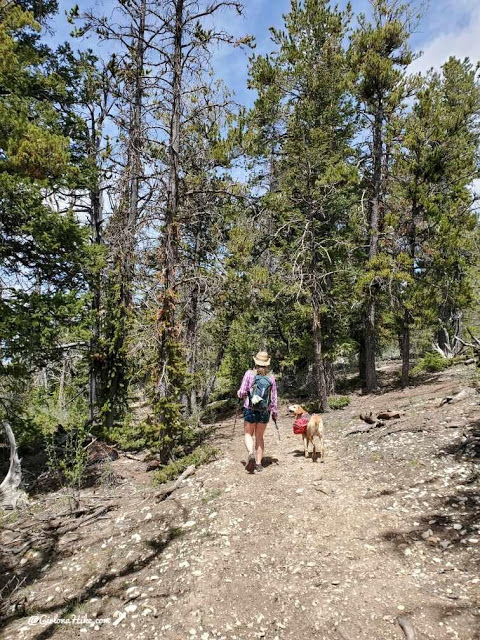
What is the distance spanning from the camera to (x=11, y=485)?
25.9 ft

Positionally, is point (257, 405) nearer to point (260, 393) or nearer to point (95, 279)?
point (260, 393)

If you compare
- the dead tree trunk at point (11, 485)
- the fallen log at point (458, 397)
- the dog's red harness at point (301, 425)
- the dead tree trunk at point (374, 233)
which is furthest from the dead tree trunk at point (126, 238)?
the dead tree trunk at point (374, 233)

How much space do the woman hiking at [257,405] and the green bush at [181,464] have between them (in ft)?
3.75

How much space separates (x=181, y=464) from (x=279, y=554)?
384cm

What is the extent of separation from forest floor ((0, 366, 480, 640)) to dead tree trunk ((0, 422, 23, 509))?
48 centimetres

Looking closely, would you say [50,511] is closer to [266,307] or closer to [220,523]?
[220,523]

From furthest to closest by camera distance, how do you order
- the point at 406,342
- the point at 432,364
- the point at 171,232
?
1. the point at 432,364
2. the point at 406,342
3. the point at 171,232

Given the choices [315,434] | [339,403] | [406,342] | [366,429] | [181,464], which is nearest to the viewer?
[315,434]

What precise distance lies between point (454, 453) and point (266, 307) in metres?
11.6

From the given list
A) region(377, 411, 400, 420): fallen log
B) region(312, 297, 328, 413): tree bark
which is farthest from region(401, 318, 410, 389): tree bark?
region(377, 411, 400, 420): fallen log

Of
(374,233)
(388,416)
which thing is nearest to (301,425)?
(388,416)

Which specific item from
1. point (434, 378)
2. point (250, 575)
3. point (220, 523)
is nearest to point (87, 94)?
point (220, 523)

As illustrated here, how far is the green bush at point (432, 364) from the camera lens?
17.6 metres

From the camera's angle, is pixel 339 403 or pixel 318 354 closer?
pixel 318 354
